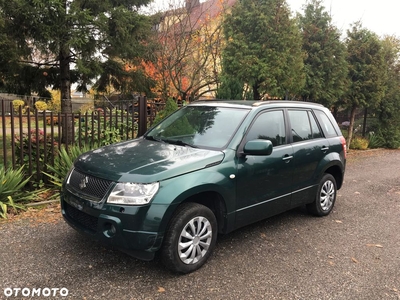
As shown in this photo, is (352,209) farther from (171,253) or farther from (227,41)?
(227,41)

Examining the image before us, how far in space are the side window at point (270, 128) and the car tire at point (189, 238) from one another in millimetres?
1107

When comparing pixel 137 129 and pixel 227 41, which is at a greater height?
pixel 227 41

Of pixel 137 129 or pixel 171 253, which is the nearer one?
pixel 171 253

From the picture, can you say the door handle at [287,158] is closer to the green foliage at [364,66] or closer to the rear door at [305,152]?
the rear door at [305,152]

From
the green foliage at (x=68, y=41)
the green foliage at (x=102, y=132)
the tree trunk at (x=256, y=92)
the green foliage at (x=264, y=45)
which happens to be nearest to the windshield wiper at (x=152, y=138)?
the green foliage at (x=102, y=132)

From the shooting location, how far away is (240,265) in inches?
142

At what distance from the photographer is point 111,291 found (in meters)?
3.03

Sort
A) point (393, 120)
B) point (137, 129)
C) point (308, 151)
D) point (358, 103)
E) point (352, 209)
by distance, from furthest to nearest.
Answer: point (393, 120)
point (358, 103)
point (137, 129)
point (352, 209)
point (308, 151)

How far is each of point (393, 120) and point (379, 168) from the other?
5.49 m

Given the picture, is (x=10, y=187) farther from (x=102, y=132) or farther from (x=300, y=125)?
(x=300, y=125)

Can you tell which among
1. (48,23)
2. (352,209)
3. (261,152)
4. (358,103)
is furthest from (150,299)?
(358,103)

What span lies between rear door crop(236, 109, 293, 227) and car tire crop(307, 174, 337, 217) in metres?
0.81

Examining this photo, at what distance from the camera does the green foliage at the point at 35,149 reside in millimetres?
5672

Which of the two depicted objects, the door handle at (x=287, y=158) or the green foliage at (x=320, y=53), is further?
the green foliage at (x=320, y=53)
